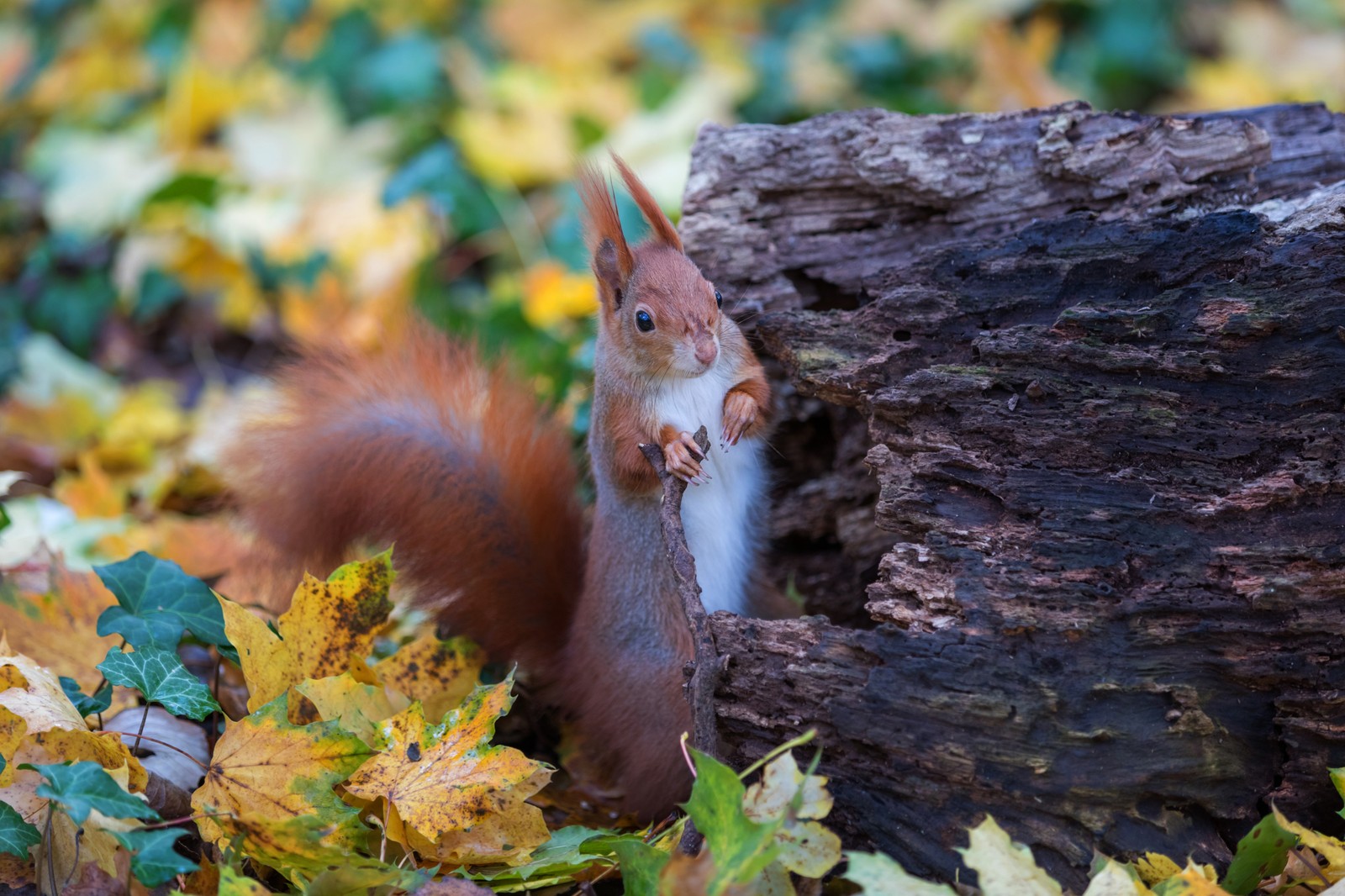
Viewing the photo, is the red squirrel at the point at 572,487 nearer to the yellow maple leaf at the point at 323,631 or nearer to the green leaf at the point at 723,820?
the yellow maple leaf at the point at 323,631

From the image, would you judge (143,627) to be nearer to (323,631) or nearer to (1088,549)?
(323,631)

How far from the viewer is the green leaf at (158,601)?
1.54 meters

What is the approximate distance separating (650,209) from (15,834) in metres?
1.12

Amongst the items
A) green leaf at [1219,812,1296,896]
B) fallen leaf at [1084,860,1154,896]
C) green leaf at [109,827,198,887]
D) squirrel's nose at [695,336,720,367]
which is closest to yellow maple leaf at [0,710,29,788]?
green leaf at [109,827,198,887]

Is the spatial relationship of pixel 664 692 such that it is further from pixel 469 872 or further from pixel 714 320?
pixel 714 320

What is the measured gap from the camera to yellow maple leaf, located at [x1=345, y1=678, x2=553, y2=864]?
4.41 ft

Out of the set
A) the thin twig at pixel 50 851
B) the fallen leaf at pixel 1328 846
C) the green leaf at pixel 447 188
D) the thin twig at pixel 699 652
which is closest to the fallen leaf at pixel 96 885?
the thin twig at pixel 50 851

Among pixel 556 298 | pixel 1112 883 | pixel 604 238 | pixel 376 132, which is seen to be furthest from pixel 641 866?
pixel 376 132

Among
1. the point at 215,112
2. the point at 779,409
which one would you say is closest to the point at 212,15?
the point at 215,112

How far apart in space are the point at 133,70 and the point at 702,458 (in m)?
3.77

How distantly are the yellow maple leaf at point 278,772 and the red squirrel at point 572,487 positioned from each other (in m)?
0.50

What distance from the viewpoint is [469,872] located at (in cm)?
142

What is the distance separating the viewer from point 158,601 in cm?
159

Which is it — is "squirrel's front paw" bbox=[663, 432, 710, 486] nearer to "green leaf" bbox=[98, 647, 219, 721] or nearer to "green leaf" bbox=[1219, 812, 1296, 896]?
"green leaf" bbox=[98, 647, 219, 721]
